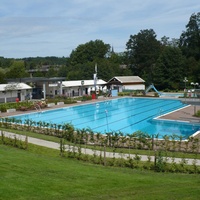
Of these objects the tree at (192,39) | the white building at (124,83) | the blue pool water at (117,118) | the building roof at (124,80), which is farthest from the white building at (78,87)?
the tree at (192,39)

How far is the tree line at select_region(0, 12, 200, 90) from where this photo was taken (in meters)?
49.4

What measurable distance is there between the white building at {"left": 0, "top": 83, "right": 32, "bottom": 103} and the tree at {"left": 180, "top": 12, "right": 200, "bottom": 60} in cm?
3158

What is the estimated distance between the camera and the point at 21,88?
1426 inches

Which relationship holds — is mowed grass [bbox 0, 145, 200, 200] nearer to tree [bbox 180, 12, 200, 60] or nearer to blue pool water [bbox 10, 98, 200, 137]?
blue pool water [bbox 10, 98, 200, 137]

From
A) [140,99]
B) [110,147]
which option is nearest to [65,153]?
[110,147]

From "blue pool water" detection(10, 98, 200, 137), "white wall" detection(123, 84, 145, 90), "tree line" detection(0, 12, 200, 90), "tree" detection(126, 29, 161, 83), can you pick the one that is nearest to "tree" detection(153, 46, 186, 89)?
"tree line" detection(0, 12, 200, 90)

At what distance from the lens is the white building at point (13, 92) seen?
34188 millimetres

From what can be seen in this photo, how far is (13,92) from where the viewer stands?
118 ft

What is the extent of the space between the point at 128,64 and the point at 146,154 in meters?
51.1

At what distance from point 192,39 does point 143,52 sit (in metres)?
9.67

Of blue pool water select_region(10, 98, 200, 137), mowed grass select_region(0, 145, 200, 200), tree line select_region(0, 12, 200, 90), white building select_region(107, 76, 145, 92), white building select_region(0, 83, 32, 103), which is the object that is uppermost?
tree line select_region(0, 12, 200, 90)

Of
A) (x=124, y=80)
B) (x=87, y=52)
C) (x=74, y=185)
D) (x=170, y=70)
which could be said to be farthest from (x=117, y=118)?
(x=87, y=52)

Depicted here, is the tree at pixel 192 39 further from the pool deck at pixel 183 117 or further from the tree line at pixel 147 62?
the pool deck at pixel 183 117

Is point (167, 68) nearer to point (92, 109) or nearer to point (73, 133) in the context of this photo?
A: point (92, 109)
